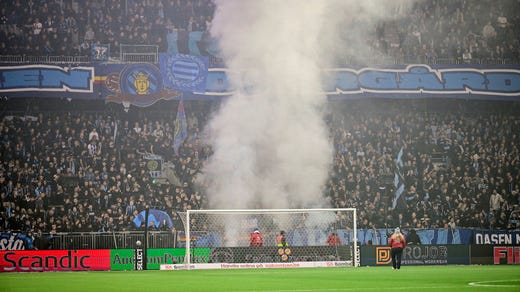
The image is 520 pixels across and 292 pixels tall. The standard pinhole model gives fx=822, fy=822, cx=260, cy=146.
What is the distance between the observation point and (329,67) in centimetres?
3938

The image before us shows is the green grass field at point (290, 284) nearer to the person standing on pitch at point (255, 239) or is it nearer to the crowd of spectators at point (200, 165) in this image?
the person standing on pitch at point (255, 239)

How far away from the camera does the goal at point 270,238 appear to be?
29.2 meters

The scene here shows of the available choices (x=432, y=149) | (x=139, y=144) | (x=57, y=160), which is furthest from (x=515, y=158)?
(x=57, y=160)

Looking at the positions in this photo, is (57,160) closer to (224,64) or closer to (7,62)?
(7,62)

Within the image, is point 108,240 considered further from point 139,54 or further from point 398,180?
point 398,180

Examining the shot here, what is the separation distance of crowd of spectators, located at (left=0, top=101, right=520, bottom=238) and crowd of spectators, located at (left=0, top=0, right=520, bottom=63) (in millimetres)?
3016

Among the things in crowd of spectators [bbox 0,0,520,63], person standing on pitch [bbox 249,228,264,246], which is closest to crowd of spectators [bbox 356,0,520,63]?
crowd of spectators [bbox 0,0,520,63]

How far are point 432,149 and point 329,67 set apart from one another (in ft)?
20.6

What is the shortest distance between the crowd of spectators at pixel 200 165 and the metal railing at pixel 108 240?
34.8 inches

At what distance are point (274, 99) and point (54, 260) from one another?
45.9 ft

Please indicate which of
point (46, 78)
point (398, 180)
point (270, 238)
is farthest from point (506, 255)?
point (46, 78)

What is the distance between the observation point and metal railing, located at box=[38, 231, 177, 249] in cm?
2956

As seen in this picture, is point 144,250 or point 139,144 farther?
point 139,144

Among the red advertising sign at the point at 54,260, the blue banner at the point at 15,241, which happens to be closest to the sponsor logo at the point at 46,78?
the blue banner at the point at 15,241
